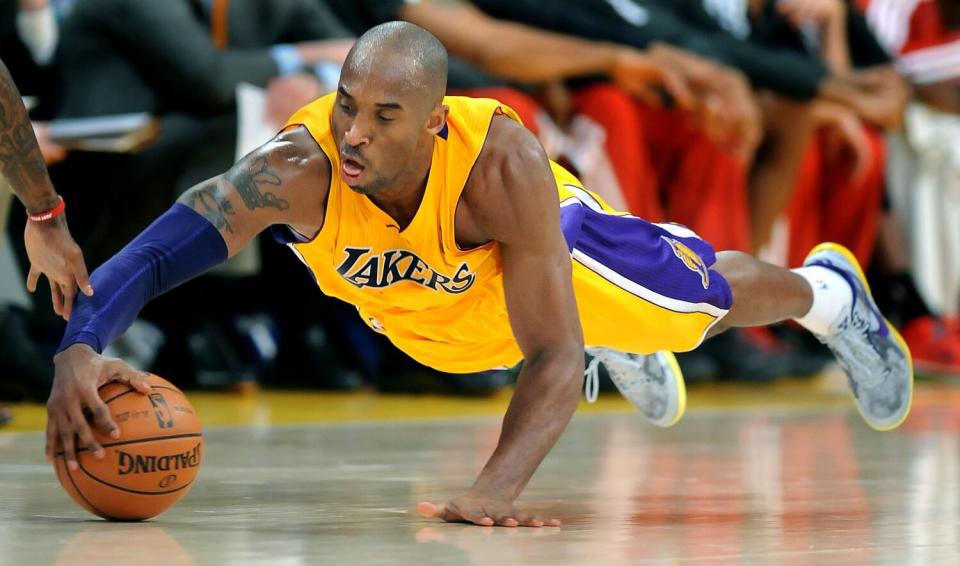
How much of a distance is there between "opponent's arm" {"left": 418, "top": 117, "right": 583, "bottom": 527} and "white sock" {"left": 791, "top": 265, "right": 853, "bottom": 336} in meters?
1.34

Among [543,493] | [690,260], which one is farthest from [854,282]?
[543,493]

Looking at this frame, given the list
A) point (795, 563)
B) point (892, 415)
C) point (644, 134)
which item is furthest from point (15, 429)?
point (644, 134)

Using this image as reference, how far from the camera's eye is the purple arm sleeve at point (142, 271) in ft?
9.98

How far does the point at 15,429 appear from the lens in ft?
16.5

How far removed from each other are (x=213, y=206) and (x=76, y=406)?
52cm

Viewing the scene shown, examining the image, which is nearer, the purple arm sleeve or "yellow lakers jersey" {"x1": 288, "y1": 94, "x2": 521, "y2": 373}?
the purple arm sleeve

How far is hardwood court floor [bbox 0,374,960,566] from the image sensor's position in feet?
9.00

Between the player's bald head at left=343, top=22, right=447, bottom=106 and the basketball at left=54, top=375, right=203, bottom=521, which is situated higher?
the player's bald head at left=343, top=22, right=447, bottom=106

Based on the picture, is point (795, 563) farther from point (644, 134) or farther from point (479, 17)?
point (644, 134)

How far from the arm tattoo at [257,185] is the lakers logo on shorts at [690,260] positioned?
1168mm

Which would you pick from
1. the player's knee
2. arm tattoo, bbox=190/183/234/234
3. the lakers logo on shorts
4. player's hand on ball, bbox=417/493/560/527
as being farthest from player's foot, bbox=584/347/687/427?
arm tattoo, bbox=190/183/234/234

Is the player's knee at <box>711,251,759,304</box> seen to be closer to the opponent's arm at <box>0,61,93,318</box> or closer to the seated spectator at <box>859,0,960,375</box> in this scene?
the opponent's arm at <box>0,61,93,318</box>

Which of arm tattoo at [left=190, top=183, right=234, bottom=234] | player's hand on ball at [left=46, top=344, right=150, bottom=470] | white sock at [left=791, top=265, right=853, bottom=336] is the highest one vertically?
arm tattoo at [left=190, top=183, right=234, bottom=234]

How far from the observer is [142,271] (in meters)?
3.10
